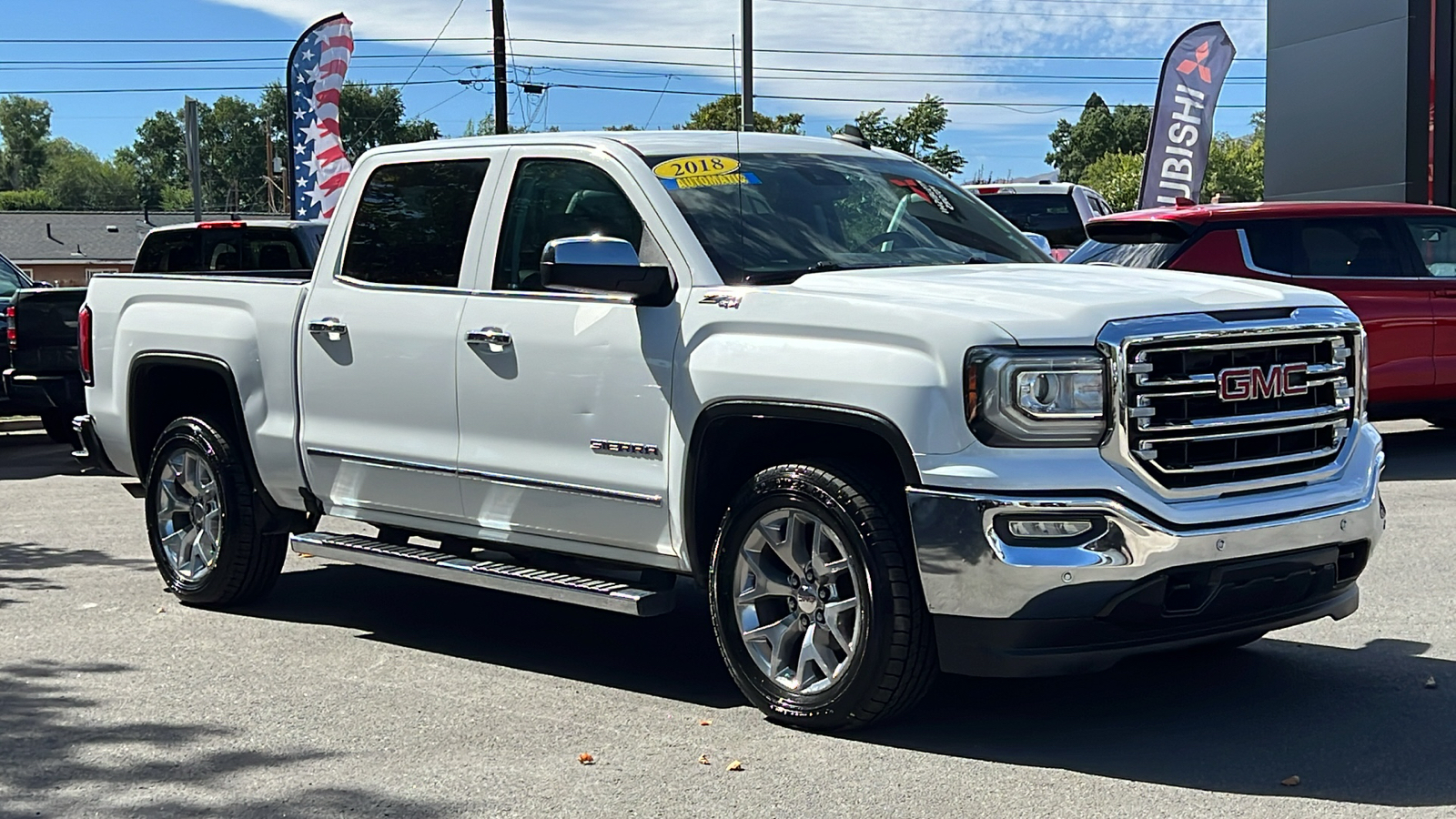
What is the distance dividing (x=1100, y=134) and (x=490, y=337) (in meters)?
134

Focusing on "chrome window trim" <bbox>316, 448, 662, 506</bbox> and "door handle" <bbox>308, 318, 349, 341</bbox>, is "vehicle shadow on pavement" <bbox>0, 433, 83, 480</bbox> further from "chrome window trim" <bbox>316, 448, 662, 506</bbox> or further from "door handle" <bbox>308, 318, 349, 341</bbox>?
"chrome window trim" <bbox>316, 448, 662, 506</bbox>

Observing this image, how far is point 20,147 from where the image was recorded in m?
155

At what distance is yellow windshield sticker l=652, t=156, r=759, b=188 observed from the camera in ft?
20.5

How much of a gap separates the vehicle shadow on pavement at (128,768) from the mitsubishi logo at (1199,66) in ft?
70.6

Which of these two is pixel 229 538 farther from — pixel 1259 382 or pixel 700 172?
pixel 1259 382

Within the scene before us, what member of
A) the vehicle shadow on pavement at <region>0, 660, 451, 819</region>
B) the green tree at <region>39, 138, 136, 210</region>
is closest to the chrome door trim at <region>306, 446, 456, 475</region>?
the vehicle shadow on pavement at <region>0, 660, 451, 819</region>

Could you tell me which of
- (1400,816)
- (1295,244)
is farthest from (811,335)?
(1295,244)

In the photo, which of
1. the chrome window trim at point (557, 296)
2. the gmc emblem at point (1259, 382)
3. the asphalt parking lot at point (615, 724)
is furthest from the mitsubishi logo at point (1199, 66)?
the gmc emblem at point (1259, 382)

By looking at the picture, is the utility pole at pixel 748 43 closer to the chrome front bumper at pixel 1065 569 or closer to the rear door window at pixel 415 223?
the rear door window at pixel 415 223

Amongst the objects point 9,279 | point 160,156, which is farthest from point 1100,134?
point 9,279

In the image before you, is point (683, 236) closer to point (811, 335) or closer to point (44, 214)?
point (811, 335)

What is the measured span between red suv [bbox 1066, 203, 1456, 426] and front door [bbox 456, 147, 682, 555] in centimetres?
643

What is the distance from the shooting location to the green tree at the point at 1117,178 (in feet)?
296

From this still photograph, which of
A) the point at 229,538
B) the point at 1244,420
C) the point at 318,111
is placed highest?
the point at 318,111
